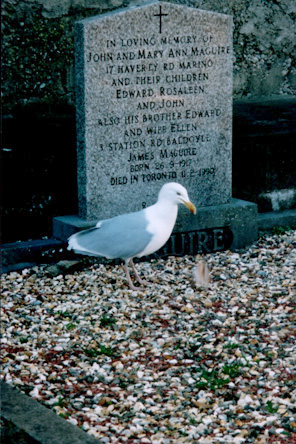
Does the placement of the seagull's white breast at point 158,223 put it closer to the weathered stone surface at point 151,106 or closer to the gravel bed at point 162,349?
the gravel bed at point 162,349

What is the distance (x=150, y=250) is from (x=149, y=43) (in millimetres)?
1520

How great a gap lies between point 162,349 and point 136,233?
0.94 meters

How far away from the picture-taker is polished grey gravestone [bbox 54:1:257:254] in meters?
5.19

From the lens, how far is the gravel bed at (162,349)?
325cm

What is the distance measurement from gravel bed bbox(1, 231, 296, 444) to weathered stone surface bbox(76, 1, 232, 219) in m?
0.61

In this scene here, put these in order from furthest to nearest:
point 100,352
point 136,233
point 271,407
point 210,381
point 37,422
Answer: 1. point 136,233
2. point 100,352
3. point 210,381
4. point 271,407
5. point 37,422

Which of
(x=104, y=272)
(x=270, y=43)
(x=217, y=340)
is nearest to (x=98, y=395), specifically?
(x=217, y=340)

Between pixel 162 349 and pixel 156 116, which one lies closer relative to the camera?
pixel 162 349

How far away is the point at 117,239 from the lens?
4.72 metres

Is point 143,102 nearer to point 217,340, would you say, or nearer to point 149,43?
point 149,43

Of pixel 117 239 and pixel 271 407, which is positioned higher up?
pixel 117 239

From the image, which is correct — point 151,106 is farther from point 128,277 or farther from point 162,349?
point 162,349

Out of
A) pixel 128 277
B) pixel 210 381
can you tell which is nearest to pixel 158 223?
pixel 128 277

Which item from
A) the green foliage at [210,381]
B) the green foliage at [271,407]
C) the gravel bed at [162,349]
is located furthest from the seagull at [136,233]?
the green foliage at [271,407]
